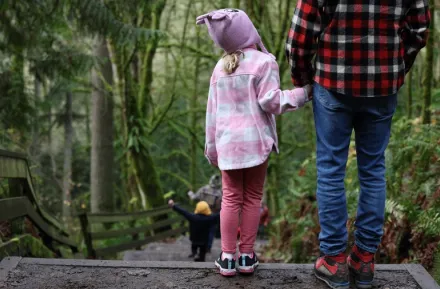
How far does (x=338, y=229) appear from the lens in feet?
10.2

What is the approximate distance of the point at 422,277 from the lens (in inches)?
129

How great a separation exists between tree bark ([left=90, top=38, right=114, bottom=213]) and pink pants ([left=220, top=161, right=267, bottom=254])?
→ 34.1 ft

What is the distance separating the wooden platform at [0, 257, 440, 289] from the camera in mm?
3184

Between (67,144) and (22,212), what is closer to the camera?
(22,212)

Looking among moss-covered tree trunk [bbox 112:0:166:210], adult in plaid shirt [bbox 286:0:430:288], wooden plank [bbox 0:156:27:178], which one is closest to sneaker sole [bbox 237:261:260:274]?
adult in plaid shirt [bbox 286:0:430:288]

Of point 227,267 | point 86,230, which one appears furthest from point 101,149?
point 227,267

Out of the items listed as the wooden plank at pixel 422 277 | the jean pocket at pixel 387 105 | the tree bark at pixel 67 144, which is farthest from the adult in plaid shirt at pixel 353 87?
the tree bark at pixel 67 144

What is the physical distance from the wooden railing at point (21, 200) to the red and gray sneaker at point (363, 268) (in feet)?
8.76

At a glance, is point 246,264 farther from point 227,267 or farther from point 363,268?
point 363,268

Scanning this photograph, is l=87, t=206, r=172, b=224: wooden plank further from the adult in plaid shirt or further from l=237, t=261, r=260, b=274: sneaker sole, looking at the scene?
the adult in plaid shirt

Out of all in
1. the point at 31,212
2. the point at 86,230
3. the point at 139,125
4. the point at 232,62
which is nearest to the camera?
the point at 232,62

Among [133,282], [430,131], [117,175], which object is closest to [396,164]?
→ [430,131]

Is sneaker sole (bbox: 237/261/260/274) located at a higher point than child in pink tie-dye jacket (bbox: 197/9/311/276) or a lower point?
lower

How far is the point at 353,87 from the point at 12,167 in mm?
3047
